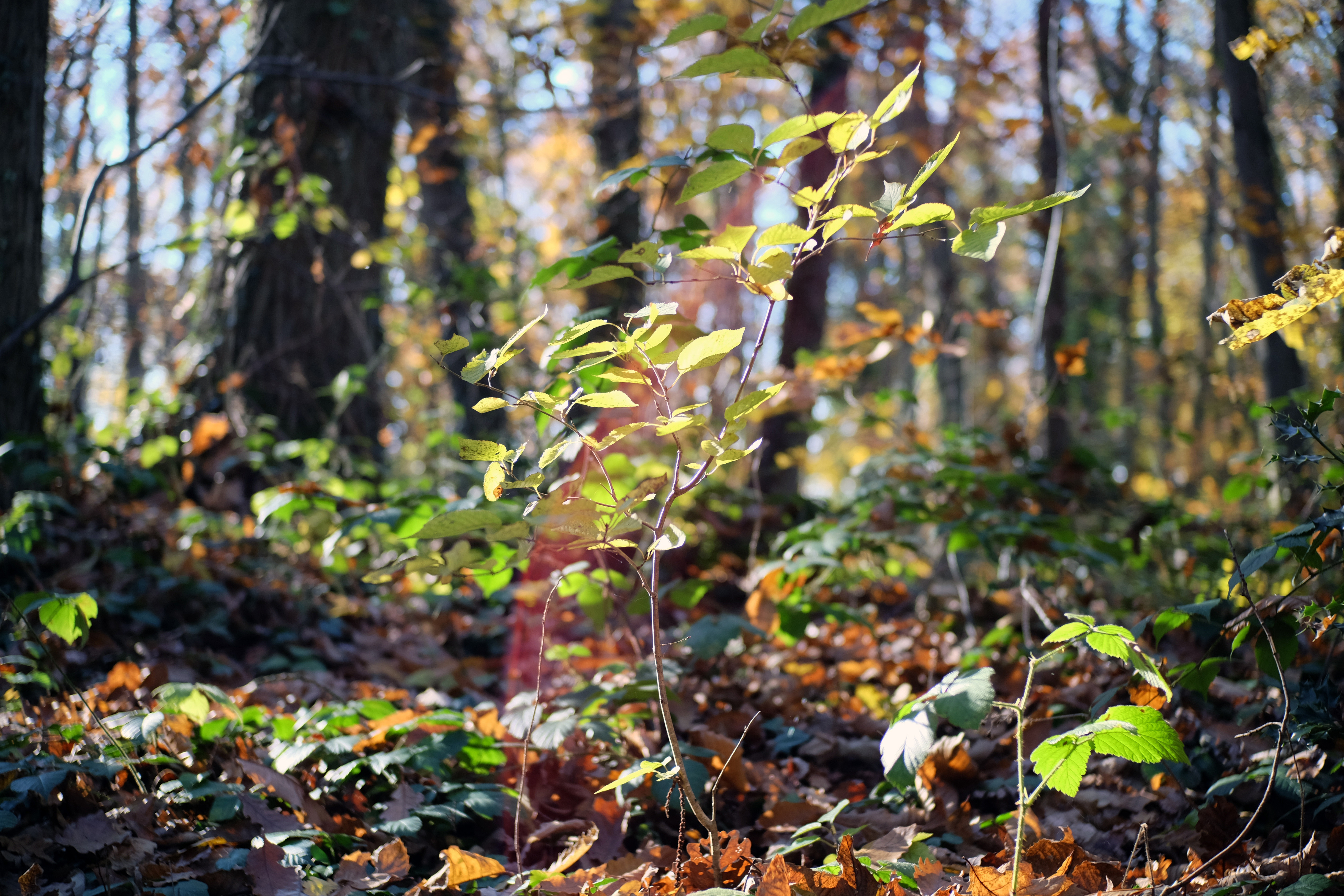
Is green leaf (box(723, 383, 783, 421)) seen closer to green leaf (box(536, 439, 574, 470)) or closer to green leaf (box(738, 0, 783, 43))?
green leaf (box(536, 439, 574, 470))

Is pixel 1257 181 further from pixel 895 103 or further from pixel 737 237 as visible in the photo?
pixel 737 237

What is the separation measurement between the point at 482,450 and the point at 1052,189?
3860 millimetres

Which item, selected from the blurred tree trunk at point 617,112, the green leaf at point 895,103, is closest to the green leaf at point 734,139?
the green leaf at point 895,103

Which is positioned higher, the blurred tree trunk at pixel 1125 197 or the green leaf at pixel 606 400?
the blurred tree trunk at pixel 1125 197

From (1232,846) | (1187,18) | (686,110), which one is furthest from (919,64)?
(686,110)

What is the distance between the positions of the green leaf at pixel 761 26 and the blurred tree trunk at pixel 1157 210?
2.72m

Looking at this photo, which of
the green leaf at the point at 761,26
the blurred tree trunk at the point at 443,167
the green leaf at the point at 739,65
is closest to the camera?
the green leaf at the point at 761,26

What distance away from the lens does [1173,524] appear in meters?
3.01

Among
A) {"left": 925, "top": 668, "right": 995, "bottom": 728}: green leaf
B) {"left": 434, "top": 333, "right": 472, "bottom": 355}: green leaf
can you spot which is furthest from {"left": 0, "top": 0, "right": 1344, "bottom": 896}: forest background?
{"left": 925, "top": 668, "right": 995, "bottom": 728}: green leaf

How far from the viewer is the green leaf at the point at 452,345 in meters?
1.25

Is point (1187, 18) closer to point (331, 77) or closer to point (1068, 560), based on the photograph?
point (1068, 560)

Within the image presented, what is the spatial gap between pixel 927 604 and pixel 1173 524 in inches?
38.7

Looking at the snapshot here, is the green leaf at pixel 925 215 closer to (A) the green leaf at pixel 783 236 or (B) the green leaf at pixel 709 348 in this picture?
(A) the green leaf at pixel 783 236

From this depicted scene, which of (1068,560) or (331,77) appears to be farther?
(331,77)
